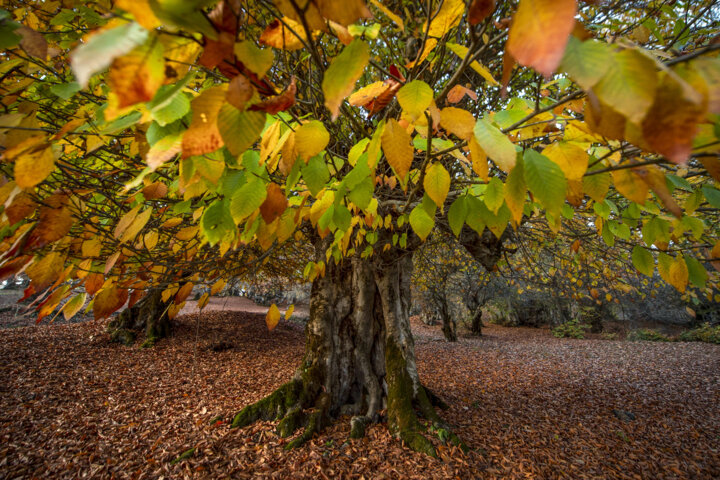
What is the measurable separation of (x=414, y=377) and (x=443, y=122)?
407 centimetres

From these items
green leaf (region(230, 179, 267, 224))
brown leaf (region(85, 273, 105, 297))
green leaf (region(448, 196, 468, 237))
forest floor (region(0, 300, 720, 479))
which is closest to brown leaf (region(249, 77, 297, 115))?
green leaf (region(230, 179, 267, 224))

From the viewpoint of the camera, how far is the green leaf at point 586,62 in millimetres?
386

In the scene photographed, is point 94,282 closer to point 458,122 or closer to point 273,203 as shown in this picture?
point 273,203

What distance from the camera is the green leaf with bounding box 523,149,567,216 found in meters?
0.68

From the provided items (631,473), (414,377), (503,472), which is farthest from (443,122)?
(631,473)

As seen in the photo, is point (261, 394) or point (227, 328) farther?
point (227, 328)

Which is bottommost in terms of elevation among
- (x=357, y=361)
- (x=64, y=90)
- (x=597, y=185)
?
(x=357, y=361)

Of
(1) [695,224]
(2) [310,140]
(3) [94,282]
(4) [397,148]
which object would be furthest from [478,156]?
(3) [94,282]

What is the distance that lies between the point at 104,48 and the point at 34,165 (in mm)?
690

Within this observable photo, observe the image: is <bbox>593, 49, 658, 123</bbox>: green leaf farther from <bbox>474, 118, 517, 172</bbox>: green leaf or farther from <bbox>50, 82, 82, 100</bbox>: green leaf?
<bbox>50, 82, 82, 100</bbox>: green leaf

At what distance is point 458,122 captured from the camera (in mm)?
758

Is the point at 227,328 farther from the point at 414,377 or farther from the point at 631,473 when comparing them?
the point at 631,473

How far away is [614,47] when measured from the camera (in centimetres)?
48

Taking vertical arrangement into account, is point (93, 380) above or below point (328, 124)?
below
